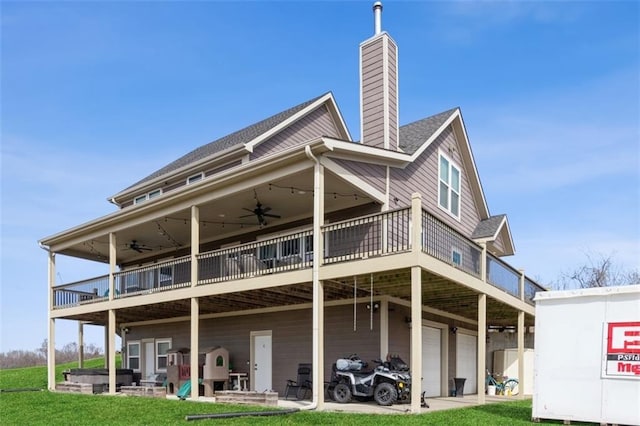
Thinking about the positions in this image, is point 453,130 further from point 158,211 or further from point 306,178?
point 158,211

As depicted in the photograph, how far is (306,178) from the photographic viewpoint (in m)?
14.2

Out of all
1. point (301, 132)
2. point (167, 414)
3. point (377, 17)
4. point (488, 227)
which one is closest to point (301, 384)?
point (167, 414)

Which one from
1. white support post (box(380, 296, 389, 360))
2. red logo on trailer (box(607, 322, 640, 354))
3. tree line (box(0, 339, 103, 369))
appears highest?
red logo on trailer (box(607, 322, 640, 354))

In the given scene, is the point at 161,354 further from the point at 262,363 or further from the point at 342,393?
the point at 342,393

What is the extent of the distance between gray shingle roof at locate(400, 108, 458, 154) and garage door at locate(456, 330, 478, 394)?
663 cm

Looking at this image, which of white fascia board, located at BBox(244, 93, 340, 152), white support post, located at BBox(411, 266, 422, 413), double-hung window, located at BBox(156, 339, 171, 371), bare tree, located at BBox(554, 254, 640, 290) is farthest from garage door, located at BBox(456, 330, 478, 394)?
bare tree, located at BBox(554, 254, 640, 290)

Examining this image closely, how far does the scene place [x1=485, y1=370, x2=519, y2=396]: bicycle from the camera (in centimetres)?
1956

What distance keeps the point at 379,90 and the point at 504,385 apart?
36.2 ft

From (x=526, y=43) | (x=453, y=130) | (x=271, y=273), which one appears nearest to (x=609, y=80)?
(x=526, y=43)

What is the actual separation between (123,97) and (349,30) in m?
7.32

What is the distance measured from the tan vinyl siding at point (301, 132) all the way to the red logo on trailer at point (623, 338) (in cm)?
1190

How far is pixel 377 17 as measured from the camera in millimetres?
17312

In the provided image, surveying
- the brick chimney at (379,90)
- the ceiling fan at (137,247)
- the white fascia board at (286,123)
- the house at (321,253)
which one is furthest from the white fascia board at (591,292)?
the ceiling fan at (137,247)

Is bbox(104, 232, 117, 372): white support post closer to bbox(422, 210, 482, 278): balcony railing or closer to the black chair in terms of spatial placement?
the black chair
